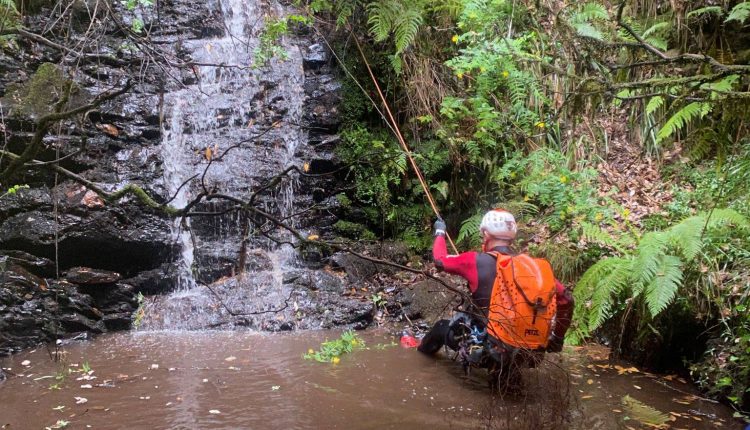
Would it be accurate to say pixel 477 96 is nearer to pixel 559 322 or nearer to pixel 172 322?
pixel 559 322

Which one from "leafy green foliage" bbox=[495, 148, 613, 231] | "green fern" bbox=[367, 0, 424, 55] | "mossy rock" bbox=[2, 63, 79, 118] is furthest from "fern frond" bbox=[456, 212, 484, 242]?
"mossy rock" bbox=[2, 63, 79, 118]

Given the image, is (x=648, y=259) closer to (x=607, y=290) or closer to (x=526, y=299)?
(x=607, y=290)

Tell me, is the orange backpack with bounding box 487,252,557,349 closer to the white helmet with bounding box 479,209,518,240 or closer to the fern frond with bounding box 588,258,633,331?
the white helmet with bounding box 479,209,518,240

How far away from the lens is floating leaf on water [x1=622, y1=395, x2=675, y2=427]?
3488mm

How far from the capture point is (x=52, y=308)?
19.9 ft

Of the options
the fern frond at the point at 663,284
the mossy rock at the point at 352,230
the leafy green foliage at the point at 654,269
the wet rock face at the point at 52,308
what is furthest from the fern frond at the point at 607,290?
the wet rock face at the point at 52,308

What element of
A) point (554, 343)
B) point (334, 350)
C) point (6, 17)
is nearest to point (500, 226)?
point (554, 343)

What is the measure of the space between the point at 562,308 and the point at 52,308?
5702 millimetres

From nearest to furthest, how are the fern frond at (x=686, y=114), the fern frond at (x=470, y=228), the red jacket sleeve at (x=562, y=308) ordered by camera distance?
the fern frond at (x=686, y=114) < the red jacket sleeve at (x=562, y=308) < the fern frond at (x=470, y=228)

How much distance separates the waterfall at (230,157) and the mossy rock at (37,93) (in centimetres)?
164

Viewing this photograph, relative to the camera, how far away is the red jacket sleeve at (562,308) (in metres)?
3.80

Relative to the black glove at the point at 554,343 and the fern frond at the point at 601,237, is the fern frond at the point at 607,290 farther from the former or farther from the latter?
the black glove at the point at 554,343

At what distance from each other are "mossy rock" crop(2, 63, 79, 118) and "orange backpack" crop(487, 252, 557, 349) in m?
6.58

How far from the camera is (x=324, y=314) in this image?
21.8 feet
